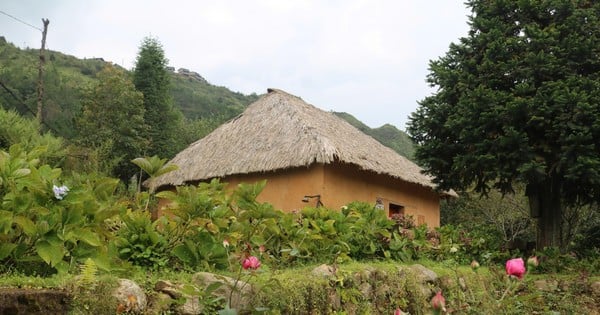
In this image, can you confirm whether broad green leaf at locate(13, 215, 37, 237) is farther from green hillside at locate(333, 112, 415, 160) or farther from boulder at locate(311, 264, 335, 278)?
green hillside at locate(333, 112, 415, 160)

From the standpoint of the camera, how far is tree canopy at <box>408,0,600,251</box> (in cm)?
650

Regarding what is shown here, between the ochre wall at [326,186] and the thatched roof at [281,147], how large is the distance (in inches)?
10.9

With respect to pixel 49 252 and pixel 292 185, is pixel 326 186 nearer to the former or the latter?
pixel 292 185

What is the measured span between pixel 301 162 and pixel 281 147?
3.18ft

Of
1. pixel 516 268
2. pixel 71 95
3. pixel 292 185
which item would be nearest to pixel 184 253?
pixel 516 268

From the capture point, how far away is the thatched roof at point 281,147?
9.89m

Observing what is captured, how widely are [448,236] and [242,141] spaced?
606cm

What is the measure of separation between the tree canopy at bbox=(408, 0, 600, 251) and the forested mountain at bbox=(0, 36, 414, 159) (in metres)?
7.97

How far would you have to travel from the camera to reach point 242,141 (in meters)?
11.8

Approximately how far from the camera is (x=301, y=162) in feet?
31.3

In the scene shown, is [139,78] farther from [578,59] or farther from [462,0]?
[578,59]

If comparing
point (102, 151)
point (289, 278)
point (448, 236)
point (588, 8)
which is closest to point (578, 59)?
point (588, 8)

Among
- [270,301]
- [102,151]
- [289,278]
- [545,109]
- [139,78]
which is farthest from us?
[139,78]

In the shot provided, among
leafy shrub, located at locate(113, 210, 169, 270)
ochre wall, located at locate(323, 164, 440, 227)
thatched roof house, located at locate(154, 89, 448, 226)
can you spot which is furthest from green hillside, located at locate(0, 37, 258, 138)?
leafy shrub, located at locate(113, 210, 169, 270)
